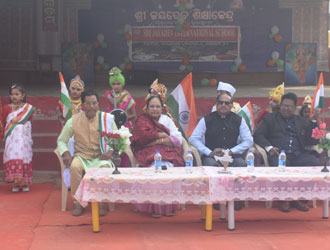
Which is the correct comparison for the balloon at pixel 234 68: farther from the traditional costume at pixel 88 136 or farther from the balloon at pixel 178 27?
the traditional costume at pixel 88 136

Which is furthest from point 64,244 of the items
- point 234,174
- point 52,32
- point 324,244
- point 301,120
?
point 52,32

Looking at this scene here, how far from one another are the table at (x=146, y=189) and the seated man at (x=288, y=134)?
1429mm

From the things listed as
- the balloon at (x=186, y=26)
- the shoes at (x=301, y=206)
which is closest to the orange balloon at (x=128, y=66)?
the balloon at (x=186, y=26)

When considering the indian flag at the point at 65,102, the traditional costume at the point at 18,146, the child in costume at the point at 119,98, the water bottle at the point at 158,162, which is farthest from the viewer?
the child in costume at the point at 119,98

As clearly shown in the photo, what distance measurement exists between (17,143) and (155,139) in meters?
1.85

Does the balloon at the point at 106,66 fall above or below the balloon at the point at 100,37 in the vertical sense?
below

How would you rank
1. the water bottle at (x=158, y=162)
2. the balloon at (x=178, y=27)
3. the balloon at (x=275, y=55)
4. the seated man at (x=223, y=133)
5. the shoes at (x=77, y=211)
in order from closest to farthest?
the water bottle at (x=158, y=162), the shoes at (x=77, y=211), the seated man at (x=223, y=133), the balloon at (x=178, y=27), the balloon at (x=275, y=55)

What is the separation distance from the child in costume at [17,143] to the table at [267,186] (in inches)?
105

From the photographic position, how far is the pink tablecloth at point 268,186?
497 cm

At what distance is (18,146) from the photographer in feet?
22.0

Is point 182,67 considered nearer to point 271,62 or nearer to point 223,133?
point 271,62

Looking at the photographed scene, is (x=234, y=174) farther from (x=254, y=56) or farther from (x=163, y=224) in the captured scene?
(x=254, y=56)

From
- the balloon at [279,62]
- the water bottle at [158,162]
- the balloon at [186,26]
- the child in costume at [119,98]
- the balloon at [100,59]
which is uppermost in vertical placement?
the balloon at [186,26]

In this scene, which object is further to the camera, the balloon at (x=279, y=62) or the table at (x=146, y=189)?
the balloon at (x=279, y=62)
